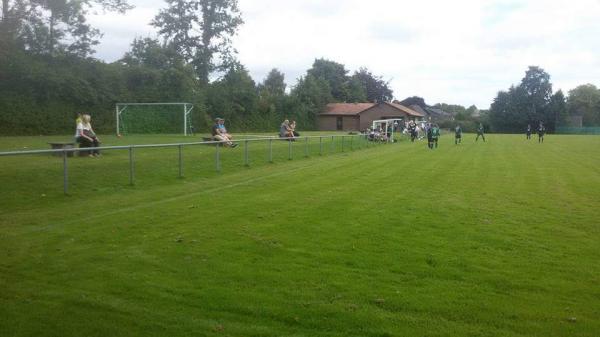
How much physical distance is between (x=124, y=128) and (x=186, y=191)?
99.4ft

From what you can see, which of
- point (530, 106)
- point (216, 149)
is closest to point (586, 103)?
point (530, 106)

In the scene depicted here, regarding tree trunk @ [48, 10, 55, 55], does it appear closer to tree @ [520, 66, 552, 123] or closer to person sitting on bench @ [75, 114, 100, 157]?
person sitting on bench @ [75, 114, 100, 157]

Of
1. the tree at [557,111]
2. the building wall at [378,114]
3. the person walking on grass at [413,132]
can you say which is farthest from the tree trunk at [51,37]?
the tree at [557,111]

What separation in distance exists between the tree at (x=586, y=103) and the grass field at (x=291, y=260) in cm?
10033

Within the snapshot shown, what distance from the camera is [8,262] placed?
6195 millimetres

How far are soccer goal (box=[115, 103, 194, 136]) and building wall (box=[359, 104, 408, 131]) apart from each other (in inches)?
1501

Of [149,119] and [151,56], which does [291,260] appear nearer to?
[149,119]

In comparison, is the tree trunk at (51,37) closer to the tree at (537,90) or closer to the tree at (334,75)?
the tree at (334,75)

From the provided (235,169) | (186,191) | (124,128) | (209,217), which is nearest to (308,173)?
(235,169)

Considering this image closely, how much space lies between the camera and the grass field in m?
4.68

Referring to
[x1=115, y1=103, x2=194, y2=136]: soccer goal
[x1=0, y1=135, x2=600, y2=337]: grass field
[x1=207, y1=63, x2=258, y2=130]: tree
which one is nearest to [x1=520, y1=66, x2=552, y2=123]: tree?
[x1=207, y1=63, x2=258, y2=130]: tree

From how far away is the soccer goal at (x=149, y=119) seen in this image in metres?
40.7

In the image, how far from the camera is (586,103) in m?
112

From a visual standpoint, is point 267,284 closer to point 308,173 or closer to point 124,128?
point 308,173
